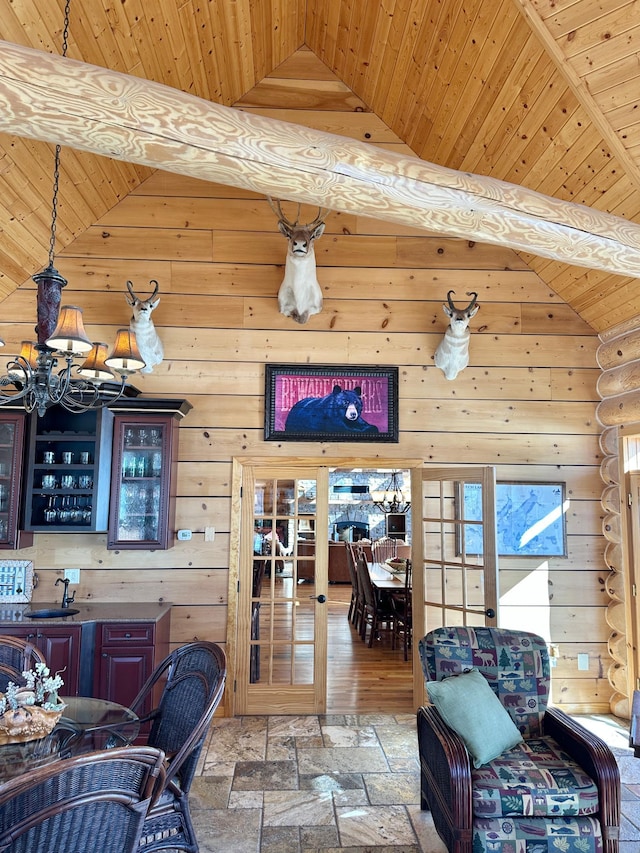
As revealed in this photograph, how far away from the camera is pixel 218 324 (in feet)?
16.4

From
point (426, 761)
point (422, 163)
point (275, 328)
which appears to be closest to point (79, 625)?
point (426, 761)

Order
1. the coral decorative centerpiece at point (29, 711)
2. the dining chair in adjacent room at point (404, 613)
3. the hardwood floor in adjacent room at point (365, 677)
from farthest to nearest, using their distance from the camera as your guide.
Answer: the dining chair in adjacent room at point (404, 613)
the hardwood floor in adjacent room at point (365, 677)
the coral decorative centerpiece at point (29, 711)

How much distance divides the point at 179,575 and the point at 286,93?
165 inches

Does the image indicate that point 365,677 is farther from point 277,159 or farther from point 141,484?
point 277,159

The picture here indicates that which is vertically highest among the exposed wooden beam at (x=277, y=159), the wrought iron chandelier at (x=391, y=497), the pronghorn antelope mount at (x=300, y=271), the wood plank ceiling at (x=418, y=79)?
the wood plank ceiling at (x=418, y=79)

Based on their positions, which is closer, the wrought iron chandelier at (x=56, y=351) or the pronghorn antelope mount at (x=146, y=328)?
the wrought iron chandelier at (x=56, y=351)

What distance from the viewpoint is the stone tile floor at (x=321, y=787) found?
9.68ft

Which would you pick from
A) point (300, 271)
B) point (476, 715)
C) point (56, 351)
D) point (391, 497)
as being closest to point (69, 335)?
Result: point (56, 351)

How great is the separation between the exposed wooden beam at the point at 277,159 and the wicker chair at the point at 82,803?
6.53 ft

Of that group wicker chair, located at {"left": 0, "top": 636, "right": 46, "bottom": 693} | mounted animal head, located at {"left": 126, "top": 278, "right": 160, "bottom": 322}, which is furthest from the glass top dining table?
mounted animal head, located at {"left": 126, "top": 278, "right": 160, "bottom": 322}

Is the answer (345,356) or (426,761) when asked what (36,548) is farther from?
(426,761)

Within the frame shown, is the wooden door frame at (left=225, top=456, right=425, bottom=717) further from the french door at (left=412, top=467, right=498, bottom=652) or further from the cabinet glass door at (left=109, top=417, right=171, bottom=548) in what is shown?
the cabinet glass door at (left=109, top=417, right=171, bottom=548)

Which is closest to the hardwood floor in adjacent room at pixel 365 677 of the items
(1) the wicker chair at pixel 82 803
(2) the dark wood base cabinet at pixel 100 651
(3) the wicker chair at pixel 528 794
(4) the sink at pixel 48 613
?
(2) the dark wood base cabinet at pixel 100 651

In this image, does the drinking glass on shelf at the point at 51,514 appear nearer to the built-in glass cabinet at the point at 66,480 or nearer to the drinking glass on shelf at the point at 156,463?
the built-in glass cabinet at the point at 66,480
